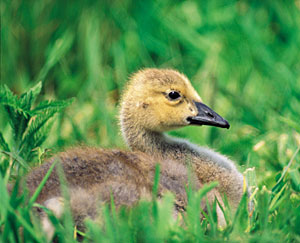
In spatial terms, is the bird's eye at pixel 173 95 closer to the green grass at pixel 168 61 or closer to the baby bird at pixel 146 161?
the baby bird at pixel 146 161

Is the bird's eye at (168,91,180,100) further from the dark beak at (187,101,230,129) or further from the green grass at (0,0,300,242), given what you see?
the green grass at (0,0,300,242)

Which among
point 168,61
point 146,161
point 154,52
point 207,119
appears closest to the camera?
point 146,161

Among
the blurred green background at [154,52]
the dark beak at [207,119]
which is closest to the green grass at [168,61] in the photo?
the blurred green background at [154,52]

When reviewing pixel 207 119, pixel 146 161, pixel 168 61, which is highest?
pixel 168 61

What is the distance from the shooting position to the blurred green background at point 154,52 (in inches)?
170

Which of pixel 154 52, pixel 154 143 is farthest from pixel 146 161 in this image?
pixel 154 52

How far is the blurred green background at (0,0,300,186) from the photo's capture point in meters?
4.31

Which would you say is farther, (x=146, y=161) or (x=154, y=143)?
(x=154, y=143)

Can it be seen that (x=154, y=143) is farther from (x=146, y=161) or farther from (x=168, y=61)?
(x=168, y=61)

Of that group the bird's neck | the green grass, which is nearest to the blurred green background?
the green grass

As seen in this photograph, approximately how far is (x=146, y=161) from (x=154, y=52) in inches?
97.3

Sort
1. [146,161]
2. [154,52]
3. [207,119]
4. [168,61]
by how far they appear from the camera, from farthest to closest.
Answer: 1. [154,52]
2. [168,61]
3. [207,119]
4. [146,161]

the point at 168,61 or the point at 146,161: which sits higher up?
the point at 168,61

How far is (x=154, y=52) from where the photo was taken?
16.6 feet
